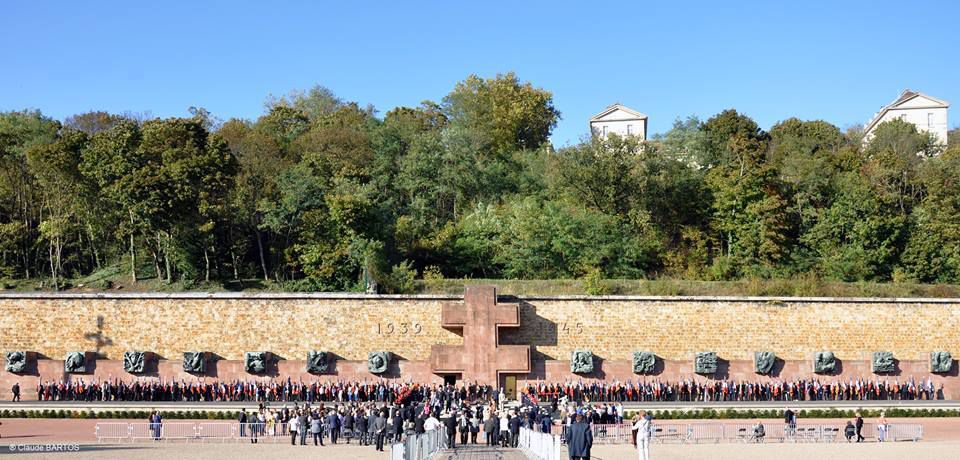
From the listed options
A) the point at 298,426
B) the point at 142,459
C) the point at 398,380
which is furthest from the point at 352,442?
the point at 398,380

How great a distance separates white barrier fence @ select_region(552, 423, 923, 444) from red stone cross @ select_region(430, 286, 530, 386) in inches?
391

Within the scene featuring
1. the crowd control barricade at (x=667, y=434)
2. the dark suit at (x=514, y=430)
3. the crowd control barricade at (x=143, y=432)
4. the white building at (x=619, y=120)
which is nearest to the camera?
the dark suit at (x=514, y=430)

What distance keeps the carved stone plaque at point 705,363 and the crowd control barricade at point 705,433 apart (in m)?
10.9

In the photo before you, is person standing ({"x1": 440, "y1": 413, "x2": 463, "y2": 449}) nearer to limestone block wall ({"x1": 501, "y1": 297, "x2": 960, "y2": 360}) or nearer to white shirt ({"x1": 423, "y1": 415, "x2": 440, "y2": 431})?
white shirt ({"x1": 423, "y1": 415, "x2": 440, "y2": 431})

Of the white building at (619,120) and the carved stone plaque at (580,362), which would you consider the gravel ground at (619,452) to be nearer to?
the carved stone plaque at (580,362)

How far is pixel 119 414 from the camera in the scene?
32.4 meters

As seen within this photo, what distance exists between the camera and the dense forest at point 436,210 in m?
44.0

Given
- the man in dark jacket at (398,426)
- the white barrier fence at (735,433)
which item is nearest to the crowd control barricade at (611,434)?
the white barrier fence at (735,433)

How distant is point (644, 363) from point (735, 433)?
10623mm

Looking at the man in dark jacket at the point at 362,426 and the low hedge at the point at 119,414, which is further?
the low hedge at the point at 119,414

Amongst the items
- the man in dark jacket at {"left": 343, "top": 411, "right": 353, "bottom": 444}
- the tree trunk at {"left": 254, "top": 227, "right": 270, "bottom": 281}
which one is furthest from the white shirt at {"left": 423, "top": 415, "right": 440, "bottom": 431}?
the tree trunk at {"left": 254, "top": 227, "right": 270, "bottom": 281}

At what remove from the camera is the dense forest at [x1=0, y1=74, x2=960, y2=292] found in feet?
144

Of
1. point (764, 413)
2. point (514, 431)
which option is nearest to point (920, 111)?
point (764, 413)

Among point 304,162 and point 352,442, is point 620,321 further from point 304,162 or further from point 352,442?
point 304,162
